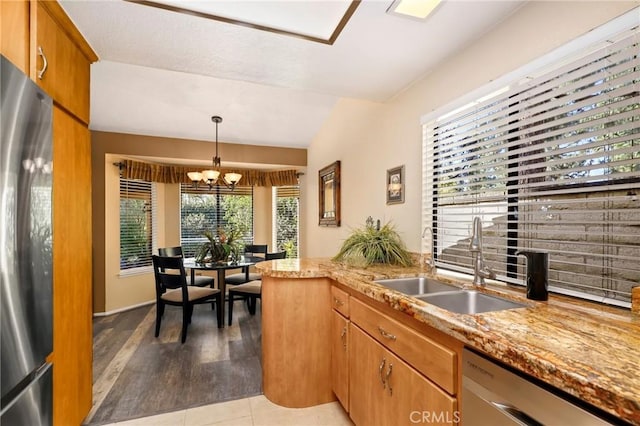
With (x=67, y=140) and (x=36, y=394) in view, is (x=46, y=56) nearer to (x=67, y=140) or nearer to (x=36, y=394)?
(x=67, y=140)

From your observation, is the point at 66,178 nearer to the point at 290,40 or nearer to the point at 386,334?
the point at 290,40

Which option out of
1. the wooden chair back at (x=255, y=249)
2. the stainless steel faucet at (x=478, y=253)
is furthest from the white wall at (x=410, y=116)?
the wooden chair back at (x=255, y=249)

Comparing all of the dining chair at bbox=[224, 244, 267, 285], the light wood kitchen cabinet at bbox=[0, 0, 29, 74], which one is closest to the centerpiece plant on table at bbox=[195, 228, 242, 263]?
the dining chair at bbox=[224, 244, 267, 285]

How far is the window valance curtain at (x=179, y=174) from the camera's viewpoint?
4.36 metres

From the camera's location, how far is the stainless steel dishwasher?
710 mm

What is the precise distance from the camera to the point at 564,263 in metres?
1.37

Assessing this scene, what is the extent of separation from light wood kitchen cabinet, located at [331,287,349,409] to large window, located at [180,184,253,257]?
3415mm

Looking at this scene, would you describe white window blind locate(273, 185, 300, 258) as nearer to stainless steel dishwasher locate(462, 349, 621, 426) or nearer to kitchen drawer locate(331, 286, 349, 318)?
kitchen drawer locate(331, 286, 349, 318)

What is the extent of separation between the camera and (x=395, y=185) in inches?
99.6

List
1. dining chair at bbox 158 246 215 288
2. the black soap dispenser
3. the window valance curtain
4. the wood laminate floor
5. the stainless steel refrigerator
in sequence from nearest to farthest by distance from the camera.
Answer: the stainless steel refrigerator < the black soap dispenser < the wood laminate floor < dining chair at bbox 158 246 215 288 < the window valance curtain

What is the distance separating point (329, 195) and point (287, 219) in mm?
1613

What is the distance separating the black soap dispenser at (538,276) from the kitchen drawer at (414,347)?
1.79ft
